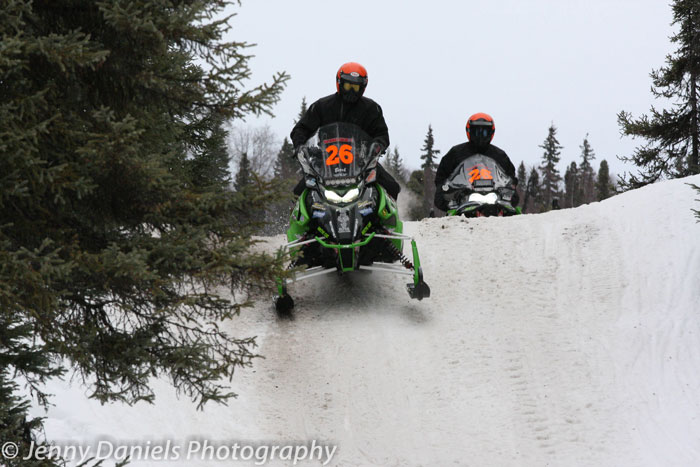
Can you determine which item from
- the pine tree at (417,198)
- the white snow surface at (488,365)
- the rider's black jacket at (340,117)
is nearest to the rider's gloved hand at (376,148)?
the rider's black jacket at (340,117)

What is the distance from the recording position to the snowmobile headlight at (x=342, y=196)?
7.69 metres

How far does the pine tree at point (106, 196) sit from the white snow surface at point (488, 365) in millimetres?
1589

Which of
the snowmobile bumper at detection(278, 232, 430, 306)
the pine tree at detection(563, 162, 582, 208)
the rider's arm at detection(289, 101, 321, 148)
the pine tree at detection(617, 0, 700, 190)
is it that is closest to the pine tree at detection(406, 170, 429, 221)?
the pine tree at detection(563, 162, 582, 208)

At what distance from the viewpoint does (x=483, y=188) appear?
11633 millimetres

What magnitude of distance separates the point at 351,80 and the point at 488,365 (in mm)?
4114

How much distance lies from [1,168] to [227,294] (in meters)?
5.25

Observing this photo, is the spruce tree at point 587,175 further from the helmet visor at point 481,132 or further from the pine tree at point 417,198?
the helmet visor at point 481,132

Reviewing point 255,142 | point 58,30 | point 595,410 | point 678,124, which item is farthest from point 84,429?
point 255,142

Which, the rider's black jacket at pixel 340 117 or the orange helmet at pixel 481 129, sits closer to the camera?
the rider's black jacket at pixel 340 117

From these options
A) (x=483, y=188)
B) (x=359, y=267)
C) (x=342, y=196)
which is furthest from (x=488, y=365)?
(x=483, y=188)

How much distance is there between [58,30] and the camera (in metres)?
3.83

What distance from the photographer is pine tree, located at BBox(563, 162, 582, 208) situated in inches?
2786

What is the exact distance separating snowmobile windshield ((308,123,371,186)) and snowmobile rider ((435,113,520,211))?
4.28 m

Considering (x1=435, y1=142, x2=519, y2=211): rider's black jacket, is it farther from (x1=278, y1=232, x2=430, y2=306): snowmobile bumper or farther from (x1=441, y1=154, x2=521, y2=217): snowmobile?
(x1=278, y1=232, x2=430, y2=306): snowmobile bumper
